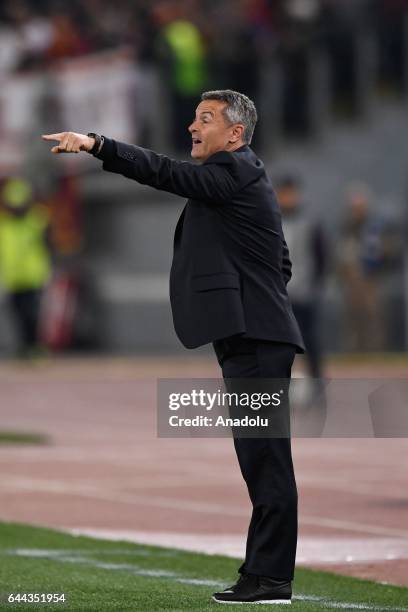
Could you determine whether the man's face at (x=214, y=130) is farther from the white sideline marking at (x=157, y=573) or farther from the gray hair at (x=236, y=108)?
the white sideline marking at (x=157, y=573)

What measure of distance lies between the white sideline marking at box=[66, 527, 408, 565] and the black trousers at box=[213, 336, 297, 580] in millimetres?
1924

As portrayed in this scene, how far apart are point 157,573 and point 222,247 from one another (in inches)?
78.1

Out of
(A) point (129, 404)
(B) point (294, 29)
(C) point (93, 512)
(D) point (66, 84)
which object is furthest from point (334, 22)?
(C) point (93, 512)

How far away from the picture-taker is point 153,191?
24.4 metres

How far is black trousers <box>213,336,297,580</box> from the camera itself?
261 inches

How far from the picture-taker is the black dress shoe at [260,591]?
6.66m

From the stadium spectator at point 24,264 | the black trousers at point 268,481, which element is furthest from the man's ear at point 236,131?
the stadium spectator at point 24,264

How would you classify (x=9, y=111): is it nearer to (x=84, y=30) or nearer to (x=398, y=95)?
(x=84, y=30)

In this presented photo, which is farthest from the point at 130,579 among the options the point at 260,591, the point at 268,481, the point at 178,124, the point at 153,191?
the point at 153,191

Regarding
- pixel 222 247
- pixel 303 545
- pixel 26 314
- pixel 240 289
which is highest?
pixel 26 314

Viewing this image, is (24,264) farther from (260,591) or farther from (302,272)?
(260,591)

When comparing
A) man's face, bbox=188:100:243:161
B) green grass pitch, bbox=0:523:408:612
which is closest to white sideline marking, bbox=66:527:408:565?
green grass pitch, bbox=0:523:408:612

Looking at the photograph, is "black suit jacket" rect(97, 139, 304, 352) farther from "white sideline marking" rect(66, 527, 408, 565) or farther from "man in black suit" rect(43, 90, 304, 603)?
"white sideline marking" rect(66, 527, 408, 565)

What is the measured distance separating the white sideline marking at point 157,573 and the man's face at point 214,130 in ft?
5.64
